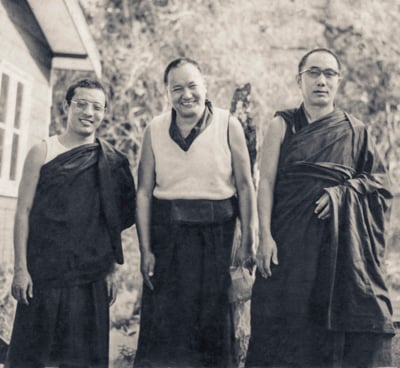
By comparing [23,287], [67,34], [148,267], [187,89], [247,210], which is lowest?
[23,287]

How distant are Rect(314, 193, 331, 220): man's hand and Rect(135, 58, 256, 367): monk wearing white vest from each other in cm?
38

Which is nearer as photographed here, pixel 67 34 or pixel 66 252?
pixel 66 252

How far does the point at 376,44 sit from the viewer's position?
13.4 feet

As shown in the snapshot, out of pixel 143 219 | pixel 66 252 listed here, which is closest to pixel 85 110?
pixel 143 219

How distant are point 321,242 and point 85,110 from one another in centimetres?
154

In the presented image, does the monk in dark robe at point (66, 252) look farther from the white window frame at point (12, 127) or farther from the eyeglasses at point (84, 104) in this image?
the white window frame at point (12, 127)

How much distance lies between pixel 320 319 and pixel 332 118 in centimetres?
115

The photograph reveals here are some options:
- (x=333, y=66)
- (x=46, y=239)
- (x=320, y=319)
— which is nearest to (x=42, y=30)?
(x=46, y=239)

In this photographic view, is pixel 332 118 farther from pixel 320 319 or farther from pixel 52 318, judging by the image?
pixel 52 318

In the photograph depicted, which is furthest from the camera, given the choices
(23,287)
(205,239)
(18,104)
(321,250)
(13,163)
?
(18,104)

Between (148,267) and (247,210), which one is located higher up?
(247,210)

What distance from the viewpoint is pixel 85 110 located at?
3.44 metres

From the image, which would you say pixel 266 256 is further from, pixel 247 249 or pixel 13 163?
pixel 13 163

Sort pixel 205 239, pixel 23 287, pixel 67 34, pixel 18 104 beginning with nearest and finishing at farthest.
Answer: pixel 23 287 < pixel 205 239 < pixel 18 104 < pixel 67 34
